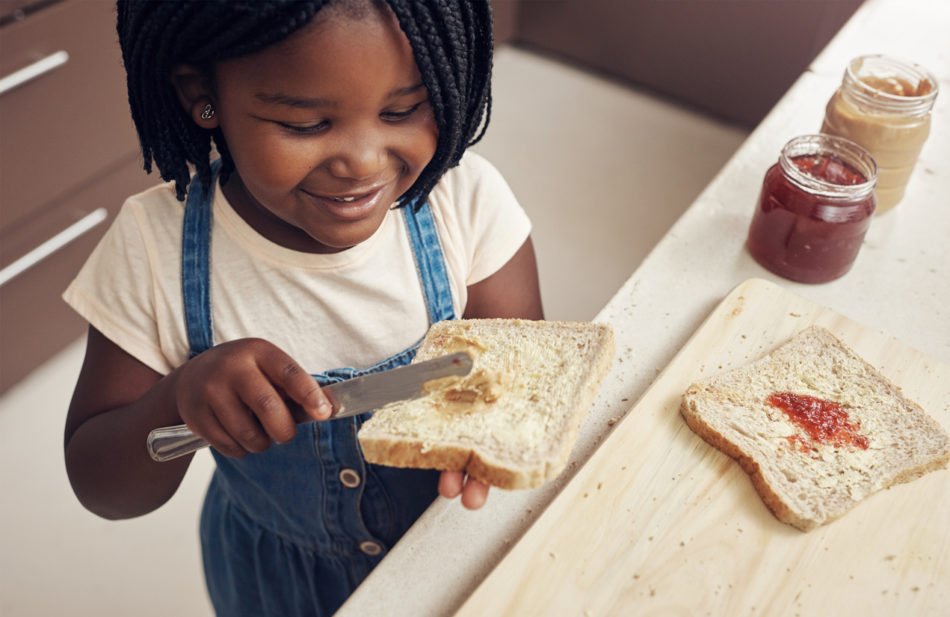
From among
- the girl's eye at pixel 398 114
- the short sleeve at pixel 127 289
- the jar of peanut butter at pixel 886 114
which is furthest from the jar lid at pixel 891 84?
the short sleeve at pixel 127 289

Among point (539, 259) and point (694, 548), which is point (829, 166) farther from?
point (539, 259)

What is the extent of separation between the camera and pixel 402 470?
3.28 feet

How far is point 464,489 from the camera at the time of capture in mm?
758

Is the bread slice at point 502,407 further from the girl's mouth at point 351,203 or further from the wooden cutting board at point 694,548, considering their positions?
the girl's mouth at point 351,203

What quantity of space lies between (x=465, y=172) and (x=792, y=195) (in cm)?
45

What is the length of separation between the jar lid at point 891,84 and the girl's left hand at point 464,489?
2.69 feet

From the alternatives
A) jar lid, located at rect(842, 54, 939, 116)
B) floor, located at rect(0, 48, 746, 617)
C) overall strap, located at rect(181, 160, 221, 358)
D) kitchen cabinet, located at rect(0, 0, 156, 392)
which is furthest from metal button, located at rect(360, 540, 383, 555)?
kitchen cabinet, located at rect(0, 0, 156, 392)

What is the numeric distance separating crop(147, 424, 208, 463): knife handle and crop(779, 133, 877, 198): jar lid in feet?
2.70

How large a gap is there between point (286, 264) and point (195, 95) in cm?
25

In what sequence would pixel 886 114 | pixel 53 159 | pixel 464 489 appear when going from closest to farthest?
pixel 464 489 → pixel 886 114 → pixel 53 159

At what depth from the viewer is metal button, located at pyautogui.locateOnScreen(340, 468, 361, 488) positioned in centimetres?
96

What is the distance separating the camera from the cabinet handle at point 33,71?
5.23ft

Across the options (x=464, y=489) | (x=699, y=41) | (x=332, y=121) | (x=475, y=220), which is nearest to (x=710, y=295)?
(x=475, y=220)

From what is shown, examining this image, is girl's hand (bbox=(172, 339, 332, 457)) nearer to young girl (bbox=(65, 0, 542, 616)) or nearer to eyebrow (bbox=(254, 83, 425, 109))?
young girl (bbox=(65, 0, 542, 616))
